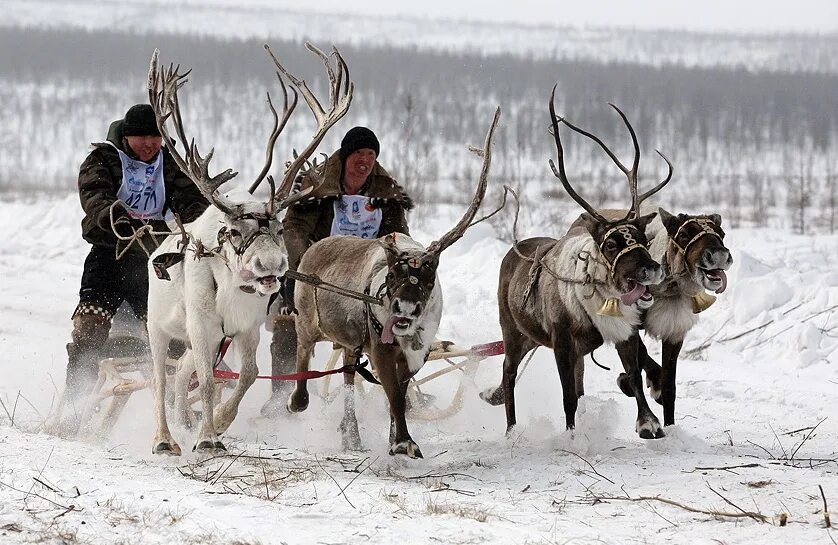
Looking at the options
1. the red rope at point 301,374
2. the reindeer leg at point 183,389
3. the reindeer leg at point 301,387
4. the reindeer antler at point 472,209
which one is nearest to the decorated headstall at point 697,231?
the reindeer antler at point 472,209

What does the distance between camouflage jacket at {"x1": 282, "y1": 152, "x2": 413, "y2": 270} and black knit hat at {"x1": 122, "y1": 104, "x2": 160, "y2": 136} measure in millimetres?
1231

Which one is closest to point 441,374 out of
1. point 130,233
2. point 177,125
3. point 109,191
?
point 130,233

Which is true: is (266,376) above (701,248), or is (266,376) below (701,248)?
below

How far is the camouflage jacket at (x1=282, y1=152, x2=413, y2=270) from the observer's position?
8.44 meters

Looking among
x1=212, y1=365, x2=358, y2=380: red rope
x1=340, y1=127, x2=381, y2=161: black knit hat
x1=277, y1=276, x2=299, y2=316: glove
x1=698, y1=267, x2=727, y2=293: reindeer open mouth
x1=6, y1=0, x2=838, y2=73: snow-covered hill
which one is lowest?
x1=212, y1=365, x2=358, y2=380: red rope

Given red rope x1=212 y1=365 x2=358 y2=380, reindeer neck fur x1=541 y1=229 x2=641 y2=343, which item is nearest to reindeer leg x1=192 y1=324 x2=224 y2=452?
red rope x1=212 y1=365 x2=358 y2=380

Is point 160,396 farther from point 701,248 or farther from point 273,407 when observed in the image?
point 701,248

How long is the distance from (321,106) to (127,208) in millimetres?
1531

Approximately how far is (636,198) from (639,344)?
107 cm

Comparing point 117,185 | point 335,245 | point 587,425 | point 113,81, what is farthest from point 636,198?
point 113,81

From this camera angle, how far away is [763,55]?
485 ft

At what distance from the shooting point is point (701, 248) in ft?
22.5

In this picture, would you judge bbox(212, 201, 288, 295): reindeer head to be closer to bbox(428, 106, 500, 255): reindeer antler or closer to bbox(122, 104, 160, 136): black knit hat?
bbox(428, 106, 500, 255): reindeer antler

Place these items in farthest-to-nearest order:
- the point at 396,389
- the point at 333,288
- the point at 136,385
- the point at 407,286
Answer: the point at 136,385 < the point at 333,288 < the point at 396,389 < the point at 407,286
